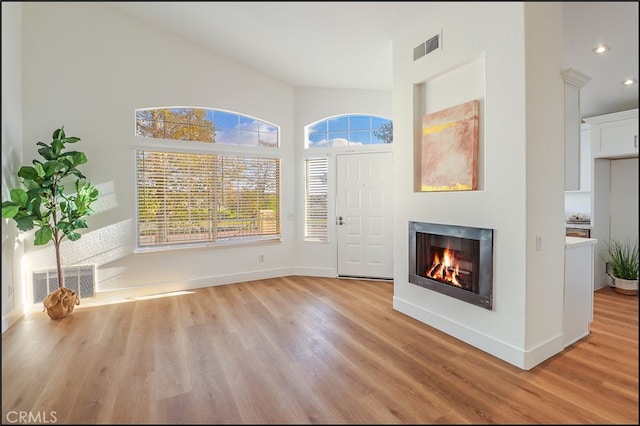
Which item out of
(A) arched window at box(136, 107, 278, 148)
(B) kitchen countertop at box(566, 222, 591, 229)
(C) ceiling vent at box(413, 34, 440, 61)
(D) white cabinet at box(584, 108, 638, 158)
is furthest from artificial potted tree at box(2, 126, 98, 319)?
(B) kitchen countertop at box(566, 222, 591, 229)

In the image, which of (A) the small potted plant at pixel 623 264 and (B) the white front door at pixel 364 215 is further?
(B) the white front door at pixel 364 215

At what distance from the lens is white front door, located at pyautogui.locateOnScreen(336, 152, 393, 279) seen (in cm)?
452

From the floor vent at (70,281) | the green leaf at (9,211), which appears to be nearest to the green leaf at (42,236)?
the green leaf at (9,211)

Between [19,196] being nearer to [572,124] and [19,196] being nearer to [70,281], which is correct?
[70,281]

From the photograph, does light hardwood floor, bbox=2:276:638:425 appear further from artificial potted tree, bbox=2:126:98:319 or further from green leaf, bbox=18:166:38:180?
green leaf, bbox=18:166:38:180

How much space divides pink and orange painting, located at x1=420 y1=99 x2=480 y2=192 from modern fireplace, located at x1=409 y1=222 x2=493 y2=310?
1.29 feet

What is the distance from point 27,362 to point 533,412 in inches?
130

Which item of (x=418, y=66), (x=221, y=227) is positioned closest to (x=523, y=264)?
(x=418, y=66)

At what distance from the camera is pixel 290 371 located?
196 centimetres

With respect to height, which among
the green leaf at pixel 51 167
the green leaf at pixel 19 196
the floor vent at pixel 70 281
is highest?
the green leaf at pixel 51 167

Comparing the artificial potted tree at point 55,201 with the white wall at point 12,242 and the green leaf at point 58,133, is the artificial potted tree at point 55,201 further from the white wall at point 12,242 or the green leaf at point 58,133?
the white wall at point 12,242

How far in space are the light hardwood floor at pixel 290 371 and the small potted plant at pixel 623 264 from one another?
2.36 ft

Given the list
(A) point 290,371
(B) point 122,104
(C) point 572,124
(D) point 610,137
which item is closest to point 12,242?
(B) point 122,104

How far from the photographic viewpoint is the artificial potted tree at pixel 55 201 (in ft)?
8.83
